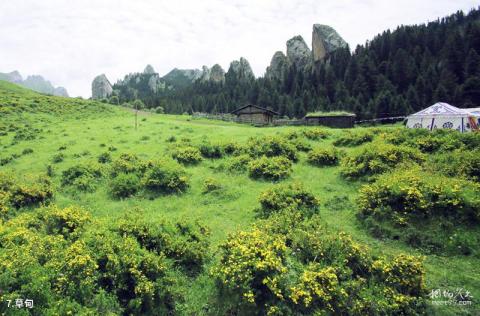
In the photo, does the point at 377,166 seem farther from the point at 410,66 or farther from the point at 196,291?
the point at 410,66

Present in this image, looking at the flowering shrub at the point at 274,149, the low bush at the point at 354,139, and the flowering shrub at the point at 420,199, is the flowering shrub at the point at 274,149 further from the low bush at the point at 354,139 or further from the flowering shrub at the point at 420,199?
the flowering shrub at the point at 420,199

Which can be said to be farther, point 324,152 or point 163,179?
point 324,152

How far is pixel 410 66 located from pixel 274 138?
78.9 m

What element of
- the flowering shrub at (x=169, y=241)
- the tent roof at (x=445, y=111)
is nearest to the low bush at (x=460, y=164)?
the flowering shrub at (x=169, y=241)

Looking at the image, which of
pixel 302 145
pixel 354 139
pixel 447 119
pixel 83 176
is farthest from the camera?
pixel 447 119

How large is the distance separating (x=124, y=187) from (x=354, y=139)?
769 inches

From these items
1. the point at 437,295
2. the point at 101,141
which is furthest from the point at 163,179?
the point at 101,141

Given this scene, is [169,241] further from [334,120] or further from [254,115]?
[254,115]

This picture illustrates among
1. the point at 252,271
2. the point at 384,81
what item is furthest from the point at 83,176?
the point at 384,81

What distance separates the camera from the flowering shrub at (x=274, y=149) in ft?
80.8

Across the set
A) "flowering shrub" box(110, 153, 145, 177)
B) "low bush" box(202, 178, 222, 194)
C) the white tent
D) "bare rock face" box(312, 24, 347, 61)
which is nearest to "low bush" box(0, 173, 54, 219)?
"flowering shrub" box(110, 153, 145, 177)

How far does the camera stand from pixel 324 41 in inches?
5305

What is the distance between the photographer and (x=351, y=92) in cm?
9069

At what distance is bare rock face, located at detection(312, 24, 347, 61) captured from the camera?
439ft
